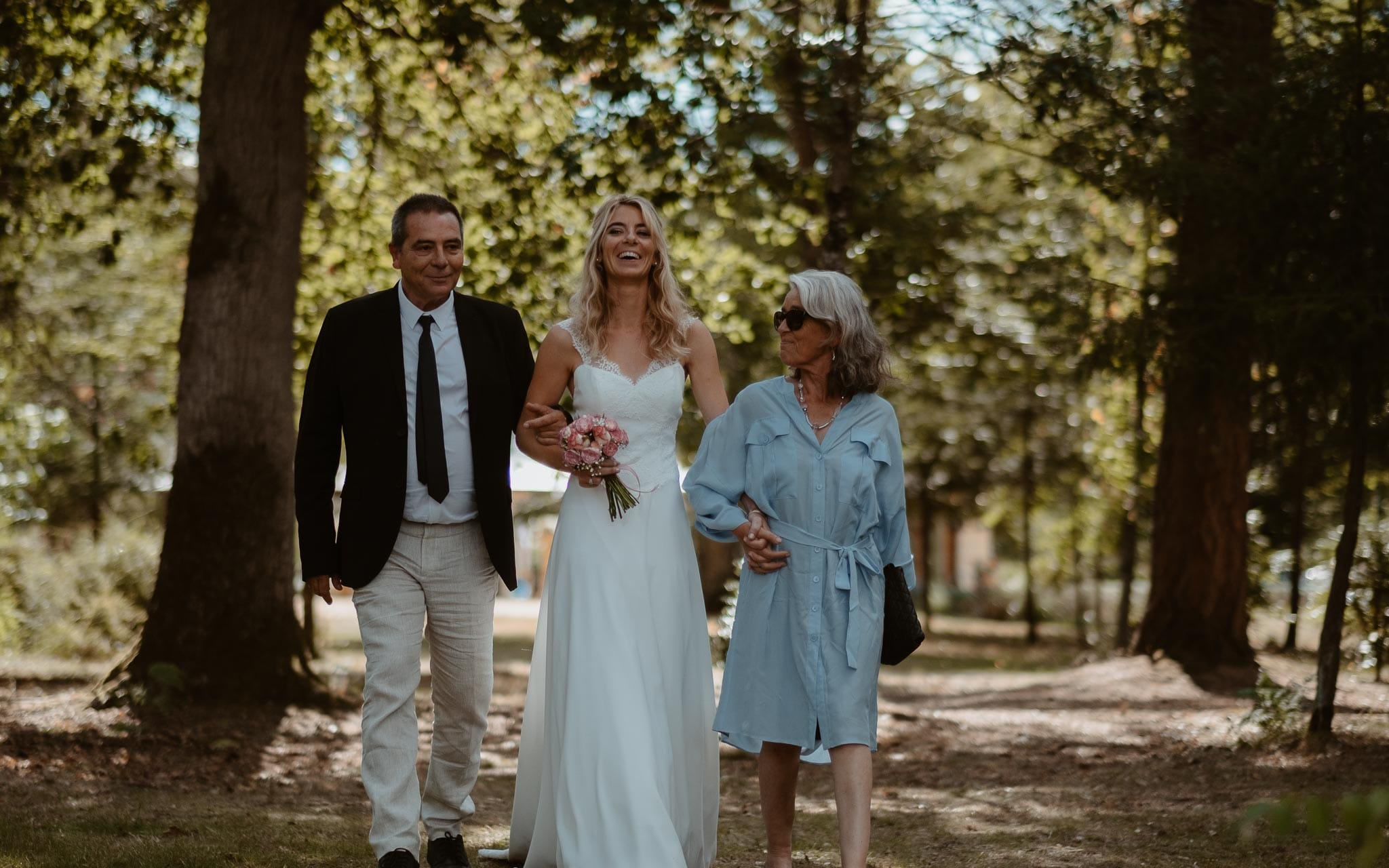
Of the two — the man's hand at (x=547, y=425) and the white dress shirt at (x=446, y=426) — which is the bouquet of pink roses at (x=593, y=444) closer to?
the man's hand at (x=547, y=425)

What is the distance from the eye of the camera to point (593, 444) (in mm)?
5375

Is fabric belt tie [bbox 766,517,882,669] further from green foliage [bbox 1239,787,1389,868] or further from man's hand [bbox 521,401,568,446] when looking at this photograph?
green foliage [bbox 1239,787,1389,868]

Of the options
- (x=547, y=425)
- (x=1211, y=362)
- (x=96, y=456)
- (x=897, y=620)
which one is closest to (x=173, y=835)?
(x=547, y=425)

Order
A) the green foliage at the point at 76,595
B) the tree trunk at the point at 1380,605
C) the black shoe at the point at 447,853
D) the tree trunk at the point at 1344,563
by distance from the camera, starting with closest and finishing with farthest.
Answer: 1. the black shoe at the point at 447,853
2. the tree trunk at the point at 1344,563
3. the tree trunk at the point at 1380,605
4. the green foliage at the point at 76,595

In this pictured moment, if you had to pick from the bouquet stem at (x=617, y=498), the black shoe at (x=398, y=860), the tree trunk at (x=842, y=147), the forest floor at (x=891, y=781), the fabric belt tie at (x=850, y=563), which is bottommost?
the forest floor at (x=891, y=781)

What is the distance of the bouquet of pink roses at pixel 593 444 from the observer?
5.34m

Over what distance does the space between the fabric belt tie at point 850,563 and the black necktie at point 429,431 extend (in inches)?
49.9

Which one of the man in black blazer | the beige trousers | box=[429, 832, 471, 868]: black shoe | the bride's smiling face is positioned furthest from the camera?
the bride's smiling face

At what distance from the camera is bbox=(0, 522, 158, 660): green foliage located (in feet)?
52.2

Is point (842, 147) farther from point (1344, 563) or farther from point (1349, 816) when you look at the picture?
point (1349, 816)

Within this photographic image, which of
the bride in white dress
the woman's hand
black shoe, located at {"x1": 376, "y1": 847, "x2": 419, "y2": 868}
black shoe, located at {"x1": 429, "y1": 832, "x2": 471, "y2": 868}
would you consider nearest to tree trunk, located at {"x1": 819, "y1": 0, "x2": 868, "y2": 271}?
the bride in white dress

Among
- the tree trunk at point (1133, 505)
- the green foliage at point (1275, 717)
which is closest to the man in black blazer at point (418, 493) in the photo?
the green foliage at point (1275, 717)

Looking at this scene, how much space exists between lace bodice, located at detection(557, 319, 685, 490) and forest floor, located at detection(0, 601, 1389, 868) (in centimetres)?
194

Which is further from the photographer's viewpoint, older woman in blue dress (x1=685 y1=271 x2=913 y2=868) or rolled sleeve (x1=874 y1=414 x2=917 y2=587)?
rolled sleeve (x1=874 y1=414 x2=917 y2=587)
